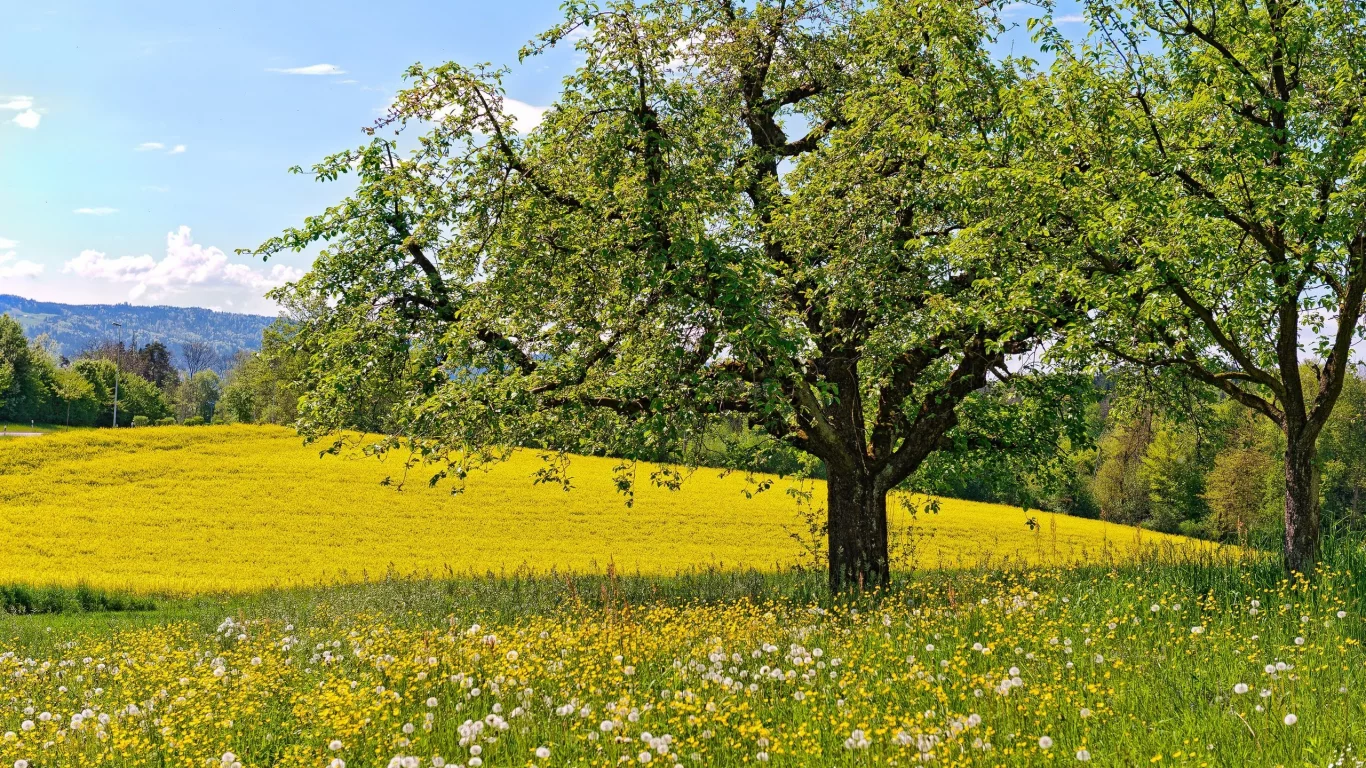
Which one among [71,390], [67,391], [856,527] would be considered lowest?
[856,527]

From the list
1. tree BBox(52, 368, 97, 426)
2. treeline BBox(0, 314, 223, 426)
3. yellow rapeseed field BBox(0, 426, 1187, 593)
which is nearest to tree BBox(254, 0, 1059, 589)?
yellow rapeseed field BBox(0, 426, 1187, 593)

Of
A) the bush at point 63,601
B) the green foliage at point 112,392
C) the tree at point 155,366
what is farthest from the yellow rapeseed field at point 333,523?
the tree at point 155,366

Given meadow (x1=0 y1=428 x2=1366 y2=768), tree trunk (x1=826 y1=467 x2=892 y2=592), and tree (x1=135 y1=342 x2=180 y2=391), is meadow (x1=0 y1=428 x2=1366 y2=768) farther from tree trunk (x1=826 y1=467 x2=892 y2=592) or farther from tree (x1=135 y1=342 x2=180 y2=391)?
tree (x1=135 y1=342 x2=180 y2=391)

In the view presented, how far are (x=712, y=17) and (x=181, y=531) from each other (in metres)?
25.4

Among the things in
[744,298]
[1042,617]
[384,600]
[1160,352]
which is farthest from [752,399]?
[384,600]

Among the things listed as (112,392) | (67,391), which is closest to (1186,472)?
(67,391)

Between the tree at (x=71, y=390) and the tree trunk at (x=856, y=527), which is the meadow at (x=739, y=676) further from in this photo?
the tree at (x=71, y=390)

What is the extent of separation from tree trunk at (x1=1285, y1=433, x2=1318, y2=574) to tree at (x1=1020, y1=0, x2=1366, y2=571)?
0.8 inches

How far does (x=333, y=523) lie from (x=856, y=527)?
23.4 meters

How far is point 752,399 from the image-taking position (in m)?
12.9

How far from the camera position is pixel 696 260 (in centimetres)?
1145

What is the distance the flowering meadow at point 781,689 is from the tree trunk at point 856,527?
12.4ft

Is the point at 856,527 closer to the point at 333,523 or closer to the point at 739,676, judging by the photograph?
the point at 739,676

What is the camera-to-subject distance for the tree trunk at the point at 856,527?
14.7 metres
